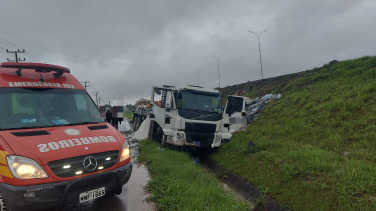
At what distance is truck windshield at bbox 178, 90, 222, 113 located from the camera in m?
8.21

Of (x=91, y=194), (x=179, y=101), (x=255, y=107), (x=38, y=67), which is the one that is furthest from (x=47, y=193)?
(x=255, y=107)

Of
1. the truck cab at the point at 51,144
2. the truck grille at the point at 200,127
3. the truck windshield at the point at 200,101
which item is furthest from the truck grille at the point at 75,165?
the truck windshield at the point at 200,101

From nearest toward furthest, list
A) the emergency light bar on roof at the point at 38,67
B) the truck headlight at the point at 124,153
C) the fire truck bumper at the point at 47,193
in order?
the fire truck bumper at the point at 47,193 → the truck headlight at the point at 124,153 → the emergency light bar on roof at the point at 38,67

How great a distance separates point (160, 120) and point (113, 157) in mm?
5169

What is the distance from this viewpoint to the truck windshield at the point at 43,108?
11.4ft

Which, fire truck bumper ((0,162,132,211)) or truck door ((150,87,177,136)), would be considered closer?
fire truck bumper ((0,162,132,211))

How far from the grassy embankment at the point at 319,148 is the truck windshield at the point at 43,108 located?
4274mm

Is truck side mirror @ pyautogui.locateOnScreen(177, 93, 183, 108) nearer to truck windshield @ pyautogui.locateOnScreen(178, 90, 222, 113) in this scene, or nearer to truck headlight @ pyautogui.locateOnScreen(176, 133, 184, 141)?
truck windshield @ pyautogui.locateOnScreen(178, 90, 222, 113)

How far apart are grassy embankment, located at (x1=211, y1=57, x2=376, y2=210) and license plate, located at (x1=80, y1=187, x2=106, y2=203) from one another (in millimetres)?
3599

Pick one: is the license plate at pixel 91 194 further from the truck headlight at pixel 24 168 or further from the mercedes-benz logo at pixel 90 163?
the truck headlight at pixel 24 168

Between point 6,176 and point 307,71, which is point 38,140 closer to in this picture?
point 6,176

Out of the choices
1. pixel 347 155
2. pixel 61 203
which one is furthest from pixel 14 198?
pixel 347 155

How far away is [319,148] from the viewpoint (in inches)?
263

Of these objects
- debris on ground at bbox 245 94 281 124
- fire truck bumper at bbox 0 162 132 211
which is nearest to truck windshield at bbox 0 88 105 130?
fire truck bumper at bbox 0 162 132 211
